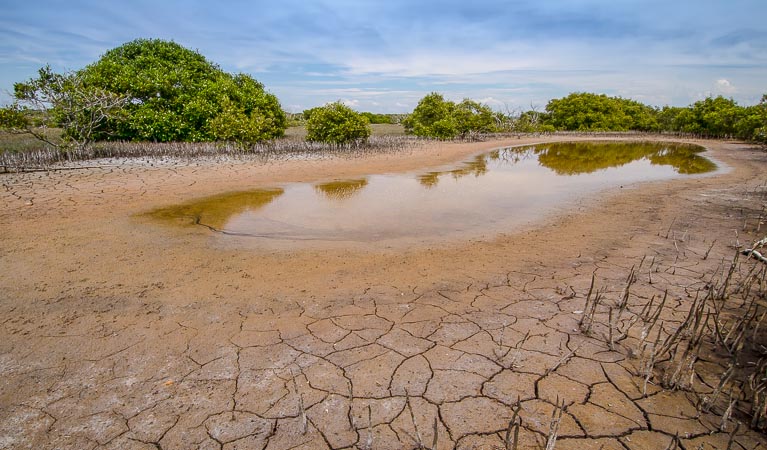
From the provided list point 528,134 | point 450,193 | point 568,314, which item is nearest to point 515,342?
point 568,314

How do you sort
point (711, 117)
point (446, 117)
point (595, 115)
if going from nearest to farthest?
point (446, 117) < point (711, 117) < point (595, 115)

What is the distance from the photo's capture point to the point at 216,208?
8.50 metres

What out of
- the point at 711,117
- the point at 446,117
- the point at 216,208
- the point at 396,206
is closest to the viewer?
the point at 216,208

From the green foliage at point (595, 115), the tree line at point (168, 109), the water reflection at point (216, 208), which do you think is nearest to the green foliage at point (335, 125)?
the tree line at point (168, 109)

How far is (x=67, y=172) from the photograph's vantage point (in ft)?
37.0

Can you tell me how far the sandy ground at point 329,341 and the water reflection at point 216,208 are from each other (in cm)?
67

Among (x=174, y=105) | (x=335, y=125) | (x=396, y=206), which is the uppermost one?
(x=174, y=105)

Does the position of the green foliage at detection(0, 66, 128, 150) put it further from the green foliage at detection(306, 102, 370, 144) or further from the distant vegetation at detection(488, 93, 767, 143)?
the distant vegetation at detection(488, 93, 767, 143)

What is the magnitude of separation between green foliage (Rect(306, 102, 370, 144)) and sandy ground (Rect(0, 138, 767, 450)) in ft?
42.4

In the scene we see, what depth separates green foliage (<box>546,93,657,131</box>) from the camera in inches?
1585

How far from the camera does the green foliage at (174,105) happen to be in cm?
1686

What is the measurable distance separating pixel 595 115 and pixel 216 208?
42387 mm

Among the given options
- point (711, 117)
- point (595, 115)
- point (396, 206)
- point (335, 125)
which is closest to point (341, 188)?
point (396, 206)

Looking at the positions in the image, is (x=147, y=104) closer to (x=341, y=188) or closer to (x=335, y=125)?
(x=335, y=125)
